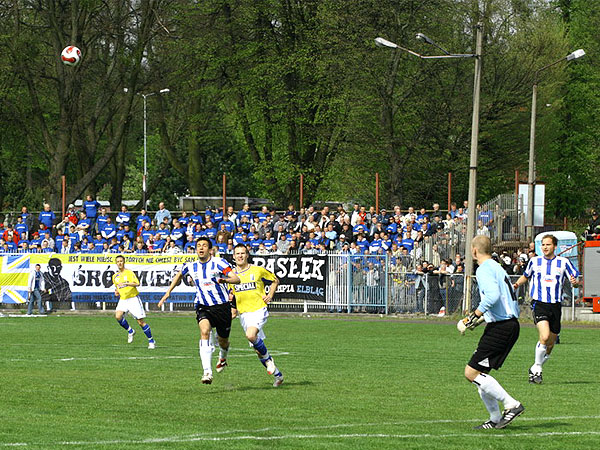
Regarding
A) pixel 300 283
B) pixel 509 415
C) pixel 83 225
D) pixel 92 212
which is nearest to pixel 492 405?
pixel 509 415

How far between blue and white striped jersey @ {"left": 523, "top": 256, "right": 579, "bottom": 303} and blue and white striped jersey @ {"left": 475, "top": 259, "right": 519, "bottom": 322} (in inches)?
229

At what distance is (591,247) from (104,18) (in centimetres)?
2930

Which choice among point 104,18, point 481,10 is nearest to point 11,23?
point 104,18

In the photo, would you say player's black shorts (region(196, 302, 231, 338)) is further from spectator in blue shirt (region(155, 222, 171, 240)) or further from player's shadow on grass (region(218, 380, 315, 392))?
spectator in blue shirt (region(155, 222, 171, 240))

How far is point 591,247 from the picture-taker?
34031 mm

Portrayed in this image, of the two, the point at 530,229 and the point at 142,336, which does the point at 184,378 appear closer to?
the point at 142,336

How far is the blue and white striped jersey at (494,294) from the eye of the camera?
A: 10.4 metres

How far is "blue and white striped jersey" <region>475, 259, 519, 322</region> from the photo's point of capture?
34.1 ft

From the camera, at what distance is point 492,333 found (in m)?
10.6

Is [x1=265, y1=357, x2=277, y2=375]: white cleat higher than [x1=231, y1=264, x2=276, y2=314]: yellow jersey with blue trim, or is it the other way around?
[x1=231, y1=264, x2=276, y2=314]: yellow jersey with blue trim

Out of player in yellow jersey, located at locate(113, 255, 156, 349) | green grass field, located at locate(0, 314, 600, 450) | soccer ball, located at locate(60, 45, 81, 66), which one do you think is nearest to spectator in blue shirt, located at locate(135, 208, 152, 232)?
soccer ball, located at locate(60, 45, 81, 66)

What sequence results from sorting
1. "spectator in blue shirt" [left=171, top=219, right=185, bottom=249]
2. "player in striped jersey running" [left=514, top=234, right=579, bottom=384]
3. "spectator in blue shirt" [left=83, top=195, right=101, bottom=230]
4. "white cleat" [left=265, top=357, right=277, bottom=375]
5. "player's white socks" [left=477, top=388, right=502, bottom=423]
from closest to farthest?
"player's white socks" [left=477, top=388, right=502, bottom=423]
"white cleat" [left=265, top=357, right=277, bottom=375]
"player in striped jersey running" [left=514, top=234, right=579, bottom=384]
"spectator in blue shirt" [left=171, top=219, right=185, bottom=249]
"spectator in blue shirt" [left=83, top=195, right=101, bottom=230]

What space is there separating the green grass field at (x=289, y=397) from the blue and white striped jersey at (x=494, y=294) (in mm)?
1214

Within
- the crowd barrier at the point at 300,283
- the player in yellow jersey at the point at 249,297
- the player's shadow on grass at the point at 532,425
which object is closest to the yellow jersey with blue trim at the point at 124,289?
the player in yellow jersey at the point at 249,297
